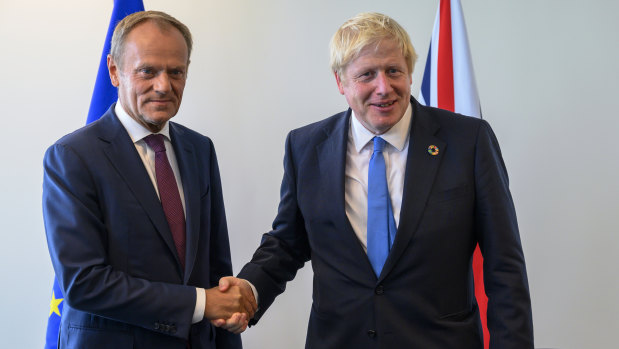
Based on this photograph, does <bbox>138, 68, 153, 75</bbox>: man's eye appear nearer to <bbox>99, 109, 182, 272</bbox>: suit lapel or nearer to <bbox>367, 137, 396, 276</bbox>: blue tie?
<bbox>99, 109, 182, 272</bbox>: suit lapel

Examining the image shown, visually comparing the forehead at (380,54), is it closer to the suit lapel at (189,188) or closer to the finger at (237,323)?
the suit lapel at (189,188)

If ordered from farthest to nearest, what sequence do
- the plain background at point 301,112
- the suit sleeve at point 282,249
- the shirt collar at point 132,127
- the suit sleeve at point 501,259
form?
the plain background at point 301,112, the suit sleeve at point 282,249, the shirt collar at point 132,127, the suit sleeve at point 501,259

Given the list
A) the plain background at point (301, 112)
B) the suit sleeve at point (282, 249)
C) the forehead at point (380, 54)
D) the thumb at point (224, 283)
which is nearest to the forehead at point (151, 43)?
the suit sleeve at point (282, 249)

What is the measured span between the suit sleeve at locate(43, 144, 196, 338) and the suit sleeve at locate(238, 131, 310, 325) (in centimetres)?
39

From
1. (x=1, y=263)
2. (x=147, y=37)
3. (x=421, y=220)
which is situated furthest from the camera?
(x=1, y=263)

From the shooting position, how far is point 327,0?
3.16 metres

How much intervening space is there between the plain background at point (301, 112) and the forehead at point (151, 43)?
1.16 metres

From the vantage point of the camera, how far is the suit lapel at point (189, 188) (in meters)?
1.89

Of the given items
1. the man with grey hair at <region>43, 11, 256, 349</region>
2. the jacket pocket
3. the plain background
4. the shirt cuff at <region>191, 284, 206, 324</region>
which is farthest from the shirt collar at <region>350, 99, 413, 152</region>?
the plain background

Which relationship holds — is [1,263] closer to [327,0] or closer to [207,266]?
[207,266]

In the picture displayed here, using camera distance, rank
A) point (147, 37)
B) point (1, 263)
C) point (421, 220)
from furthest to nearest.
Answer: point (1, 263), point (147, 37), point (421, 220)

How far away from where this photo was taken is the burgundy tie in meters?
1.89

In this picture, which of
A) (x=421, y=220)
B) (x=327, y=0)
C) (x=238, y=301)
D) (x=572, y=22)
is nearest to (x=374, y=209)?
(x=421, y=220)

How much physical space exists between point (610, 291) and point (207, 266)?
214cm
